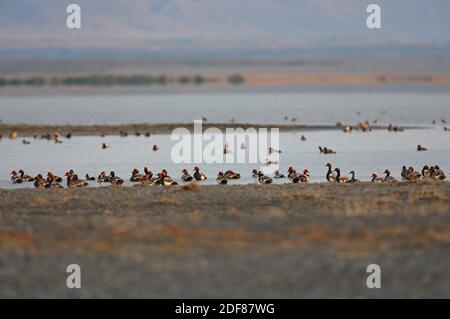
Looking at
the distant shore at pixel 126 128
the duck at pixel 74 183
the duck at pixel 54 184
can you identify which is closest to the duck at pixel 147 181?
the duck at pixel 74 183

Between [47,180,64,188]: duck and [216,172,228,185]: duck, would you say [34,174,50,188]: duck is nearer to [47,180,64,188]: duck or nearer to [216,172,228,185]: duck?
[47,180,64,188]: duck

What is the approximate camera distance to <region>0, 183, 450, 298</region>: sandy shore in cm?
1492

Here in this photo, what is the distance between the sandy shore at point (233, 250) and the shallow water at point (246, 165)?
1297 centimetres

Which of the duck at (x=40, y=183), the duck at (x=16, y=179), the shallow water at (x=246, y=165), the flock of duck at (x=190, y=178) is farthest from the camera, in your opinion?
the shallow water at (x=246, y=165)

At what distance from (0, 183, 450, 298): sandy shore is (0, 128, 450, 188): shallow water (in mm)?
12966

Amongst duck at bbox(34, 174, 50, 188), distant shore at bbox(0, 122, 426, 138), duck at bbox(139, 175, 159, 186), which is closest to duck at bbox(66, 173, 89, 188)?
duck at bbox(34, 174, 50, 188)

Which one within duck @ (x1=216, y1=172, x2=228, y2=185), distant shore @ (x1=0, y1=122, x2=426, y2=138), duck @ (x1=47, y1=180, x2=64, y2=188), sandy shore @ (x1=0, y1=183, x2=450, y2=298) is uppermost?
distant shore @ (x1=0, y1=122, x2=426, y2=138)

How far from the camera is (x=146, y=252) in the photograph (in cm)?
1650

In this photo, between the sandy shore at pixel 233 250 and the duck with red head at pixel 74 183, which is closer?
the sandy shore at pixel 233 250

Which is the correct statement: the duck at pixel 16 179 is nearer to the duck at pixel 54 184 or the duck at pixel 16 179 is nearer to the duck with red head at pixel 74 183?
the duck with red head at pixel 74 183

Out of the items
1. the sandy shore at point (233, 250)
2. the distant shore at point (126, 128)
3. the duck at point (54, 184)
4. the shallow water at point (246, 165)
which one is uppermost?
the distant shore at point (126, 128)

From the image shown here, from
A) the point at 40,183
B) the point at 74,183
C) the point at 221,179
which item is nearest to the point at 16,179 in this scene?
the point at 40,183

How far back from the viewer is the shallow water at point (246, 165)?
39781 mm

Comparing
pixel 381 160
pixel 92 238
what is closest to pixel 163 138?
pixel 381 160
